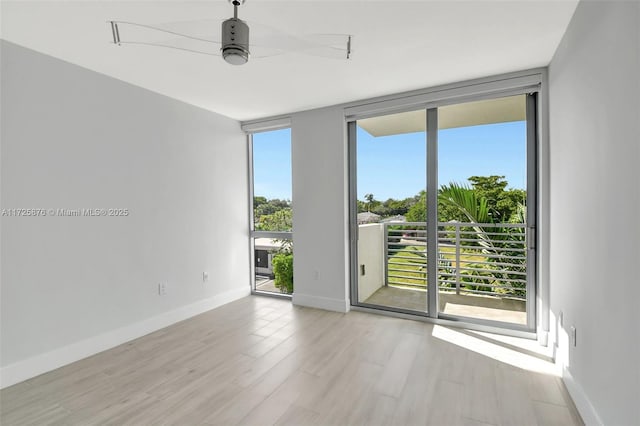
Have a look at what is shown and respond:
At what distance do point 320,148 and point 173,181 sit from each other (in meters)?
1.69

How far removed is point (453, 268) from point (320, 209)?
1.61 metres

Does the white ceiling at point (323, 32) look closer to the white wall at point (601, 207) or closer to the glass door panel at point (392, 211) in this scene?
the white wall at point (601, 207)

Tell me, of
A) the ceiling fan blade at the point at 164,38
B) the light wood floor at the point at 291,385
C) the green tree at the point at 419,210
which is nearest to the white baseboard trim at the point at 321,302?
the light wood floor at the point at 291,385

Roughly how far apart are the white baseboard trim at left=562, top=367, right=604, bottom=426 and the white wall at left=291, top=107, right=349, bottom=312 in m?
2.06

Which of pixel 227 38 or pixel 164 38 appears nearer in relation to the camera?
pixel 227 38

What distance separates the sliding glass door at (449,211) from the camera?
2896 millimetres

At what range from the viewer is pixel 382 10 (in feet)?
5.95

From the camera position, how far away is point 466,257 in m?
3.16

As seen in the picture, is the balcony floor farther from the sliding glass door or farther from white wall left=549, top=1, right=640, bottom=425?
white wall left=549, top=1, right=640, bottom=425

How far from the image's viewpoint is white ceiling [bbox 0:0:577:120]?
5.87 ft

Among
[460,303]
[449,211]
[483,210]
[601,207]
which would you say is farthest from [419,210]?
[601,207]

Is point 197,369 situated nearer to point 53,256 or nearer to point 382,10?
point 53,256

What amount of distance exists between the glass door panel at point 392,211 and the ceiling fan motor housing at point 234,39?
2208 mm

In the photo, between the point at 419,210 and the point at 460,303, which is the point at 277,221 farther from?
the point at 460,303
